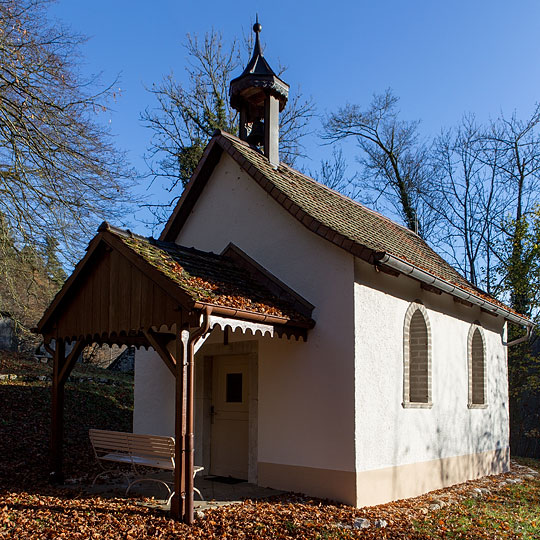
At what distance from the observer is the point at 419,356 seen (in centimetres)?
1104

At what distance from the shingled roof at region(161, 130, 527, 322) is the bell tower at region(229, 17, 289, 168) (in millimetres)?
454

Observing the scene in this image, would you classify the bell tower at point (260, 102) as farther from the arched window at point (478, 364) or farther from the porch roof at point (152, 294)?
the arched window at point (478, 364)

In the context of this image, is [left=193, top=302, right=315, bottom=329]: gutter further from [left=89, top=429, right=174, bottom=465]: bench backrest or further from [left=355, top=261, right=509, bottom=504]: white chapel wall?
[left=89, top=429, right=174, bottom=465]: bench backrest

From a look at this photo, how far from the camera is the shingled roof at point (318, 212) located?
943 centimetres

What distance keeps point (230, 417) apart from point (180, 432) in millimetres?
3507

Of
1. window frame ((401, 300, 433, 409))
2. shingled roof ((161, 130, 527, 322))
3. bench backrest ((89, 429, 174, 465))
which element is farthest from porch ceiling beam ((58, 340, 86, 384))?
window frame ((401, 300, 433, 409))

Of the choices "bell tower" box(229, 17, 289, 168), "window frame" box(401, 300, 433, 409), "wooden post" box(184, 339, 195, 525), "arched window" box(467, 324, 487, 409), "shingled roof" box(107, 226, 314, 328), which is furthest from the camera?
"arched window" box(467, 324, 487, 409)

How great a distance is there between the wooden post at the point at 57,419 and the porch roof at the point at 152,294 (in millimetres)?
390

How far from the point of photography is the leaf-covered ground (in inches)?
268

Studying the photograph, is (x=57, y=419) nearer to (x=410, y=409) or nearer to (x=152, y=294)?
(x=152, y=294)

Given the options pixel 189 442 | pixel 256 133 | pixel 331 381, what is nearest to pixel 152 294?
pixel 189 442

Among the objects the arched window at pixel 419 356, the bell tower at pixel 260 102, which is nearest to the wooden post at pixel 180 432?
the arched window at pixel 419 356

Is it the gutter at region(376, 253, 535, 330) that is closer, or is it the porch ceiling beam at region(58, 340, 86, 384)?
the gutter at region(376, 253, 535, 330)

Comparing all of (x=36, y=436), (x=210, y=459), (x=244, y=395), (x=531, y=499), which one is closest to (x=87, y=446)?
(x=36, y=436)
